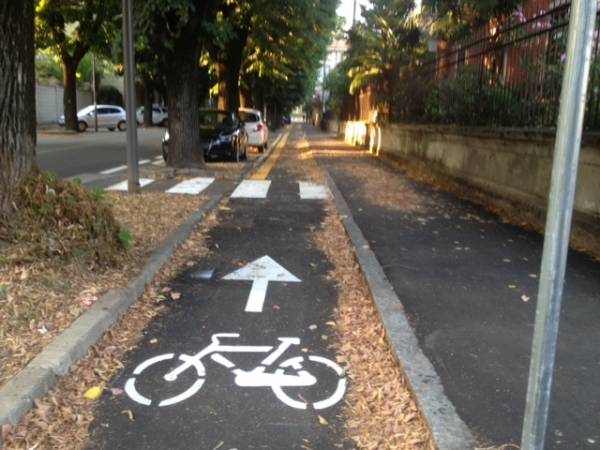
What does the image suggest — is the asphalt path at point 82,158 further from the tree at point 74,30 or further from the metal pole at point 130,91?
the tree at point 74,30

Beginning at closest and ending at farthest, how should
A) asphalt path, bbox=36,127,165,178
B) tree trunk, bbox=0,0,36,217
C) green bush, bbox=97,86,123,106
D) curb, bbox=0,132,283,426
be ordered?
curb, bbox=0,132,283,426, tree trunk, bbox=0,0,36,217, asphalt path, bbox=36,127,165,178, green bush, bbox=97,86,123,106

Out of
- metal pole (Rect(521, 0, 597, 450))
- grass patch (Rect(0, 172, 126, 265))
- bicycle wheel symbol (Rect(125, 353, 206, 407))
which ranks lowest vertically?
bicycle wheel symbol (Rect(125, 353, 206, 407))

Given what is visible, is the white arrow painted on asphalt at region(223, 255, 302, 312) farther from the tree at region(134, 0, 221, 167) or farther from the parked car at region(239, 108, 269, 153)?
the parked car at region(239, 108, 269, 153)

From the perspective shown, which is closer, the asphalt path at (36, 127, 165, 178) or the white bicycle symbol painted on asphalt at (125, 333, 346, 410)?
the white bicycle symbol painted on asphalt at (125, 333, 346, 410)

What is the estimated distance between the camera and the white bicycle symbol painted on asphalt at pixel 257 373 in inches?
137

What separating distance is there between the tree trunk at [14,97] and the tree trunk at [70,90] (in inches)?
1232

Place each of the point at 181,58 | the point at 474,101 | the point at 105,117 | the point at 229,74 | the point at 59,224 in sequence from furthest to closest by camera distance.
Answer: the point at 105,117
the point at 229,74
the point at 181,58
the point at 474,101
the point at 59,224

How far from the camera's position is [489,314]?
4785 mm

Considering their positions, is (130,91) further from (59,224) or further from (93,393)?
(93,393)

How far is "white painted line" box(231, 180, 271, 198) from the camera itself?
11.2 metres

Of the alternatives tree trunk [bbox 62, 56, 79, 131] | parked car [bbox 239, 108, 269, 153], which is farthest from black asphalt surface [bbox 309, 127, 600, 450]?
tree trunk [bbox 62, 56, 79, 131]

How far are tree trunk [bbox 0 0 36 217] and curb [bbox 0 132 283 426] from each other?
119 cm

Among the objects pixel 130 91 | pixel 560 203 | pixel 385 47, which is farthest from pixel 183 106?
pixel 560 203

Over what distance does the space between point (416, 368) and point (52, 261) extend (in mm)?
2883
